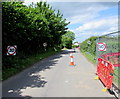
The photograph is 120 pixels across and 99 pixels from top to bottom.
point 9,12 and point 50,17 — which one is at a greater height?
point 50,17

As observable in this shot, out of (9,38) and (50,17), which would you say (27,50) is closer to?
(9,38)

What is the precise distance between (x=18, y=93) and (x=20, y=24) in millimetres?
8237

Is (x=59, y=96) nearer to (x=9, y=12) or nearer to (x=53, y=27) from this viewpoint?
(x=9, y=12)

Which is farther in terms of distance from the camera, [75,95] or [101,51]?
[101,51]

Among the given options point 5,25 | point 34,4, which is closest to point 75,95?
point 5,25

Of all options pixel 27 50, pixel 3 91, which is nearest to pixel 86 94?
pixel 3 91

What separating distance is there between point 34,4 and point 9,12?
2057 cm

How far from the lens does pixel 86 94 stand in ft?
16.7

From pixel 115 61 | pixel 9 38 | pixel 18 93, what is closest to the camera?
pixel 18 93

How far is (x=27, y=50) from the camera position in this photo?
20266 millimetres

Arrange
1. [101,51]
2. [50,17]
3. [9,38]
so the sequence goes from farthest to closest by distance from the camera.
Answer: [50,17]
[9,38]
[101,51]

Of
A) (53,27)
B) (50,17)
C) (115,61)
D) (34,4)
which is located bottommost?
(115,61)

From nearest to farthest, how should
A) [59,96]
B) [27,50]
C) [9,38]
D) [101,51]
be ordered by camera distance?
1. [59,96]
2. [101,51]
3. [9,38]
4. [27,50]

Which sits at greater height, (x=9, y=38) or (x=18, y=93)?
(x=9, y=38)
